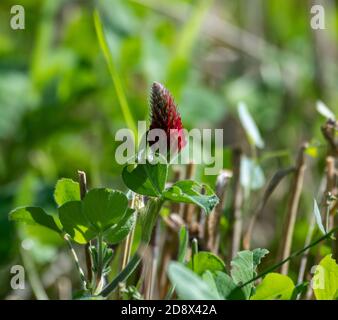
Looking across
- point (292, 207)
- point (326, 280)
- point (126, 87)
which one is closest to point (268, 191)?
point (292, 207)

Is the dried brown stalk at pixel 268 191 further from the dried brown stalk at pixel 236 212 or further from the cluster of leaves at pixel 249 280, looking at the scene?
the cluster of leaves at pixel 249 280

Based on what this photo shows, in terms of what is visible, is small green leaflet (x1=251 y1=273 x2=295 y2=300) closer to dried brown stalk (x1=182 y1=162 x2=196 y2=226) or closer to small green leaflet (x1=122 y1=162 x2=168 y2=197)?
small green leaflet (x1=122 y1=162 x2=168 y2=197)

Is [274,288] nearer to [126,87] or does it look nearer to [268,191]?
[268,191]

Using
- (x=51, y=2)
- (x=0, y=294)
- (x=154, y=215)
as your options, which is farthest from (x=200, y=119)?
(x=154, y=215)

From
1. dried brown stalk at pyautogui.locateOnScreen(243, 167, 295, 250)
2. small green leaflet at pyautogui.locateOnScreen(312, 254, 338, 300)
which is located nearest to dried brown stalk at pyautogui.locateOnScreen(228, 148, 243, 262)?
dried brown stalk at pyautogui.locateOnScreen(243, 167, 295, 250)
